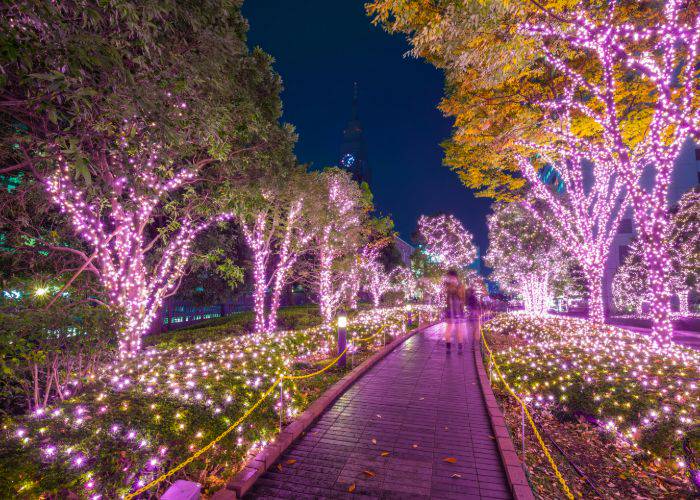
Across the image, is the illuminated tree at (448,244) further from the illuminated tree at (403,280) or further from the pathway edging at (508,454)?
A: the pathway edging at (508,454)

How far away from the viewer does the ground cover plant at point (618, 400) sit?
471 cm

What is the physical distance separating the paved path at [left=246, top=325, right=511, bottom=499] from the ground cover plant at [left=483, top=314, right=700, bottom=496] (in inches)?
38.4

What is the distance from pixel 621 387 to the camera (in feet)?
18.8

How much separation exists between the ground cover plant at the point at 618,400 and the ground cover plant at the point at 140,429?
4.17m

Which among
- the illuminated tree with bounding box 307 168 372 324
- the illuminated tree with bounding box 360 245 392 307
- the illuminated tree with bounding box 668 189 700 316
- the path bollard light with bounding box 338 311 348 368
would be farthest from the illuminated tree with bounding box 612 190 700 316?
the path bollard light with bounding box 338 311 348 368

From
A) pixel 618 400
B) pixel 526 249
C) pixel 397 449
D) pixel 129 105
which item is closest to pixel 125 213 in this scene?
pixel 129 105

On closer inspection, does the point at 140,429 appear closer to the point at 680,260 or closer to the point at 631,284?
the point at 680,260

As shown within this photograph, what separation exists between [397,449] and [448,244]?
33.0 metres

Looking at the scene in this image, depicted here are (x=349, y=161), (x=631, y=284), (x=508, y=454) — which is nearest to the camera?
(x=508, y=454)

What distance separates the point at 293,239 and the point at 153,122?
9.81 metres

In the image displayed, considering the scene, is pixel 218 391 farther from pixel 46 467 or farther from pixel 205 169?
pixel 205 169

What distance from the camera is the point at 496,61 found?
8695mm

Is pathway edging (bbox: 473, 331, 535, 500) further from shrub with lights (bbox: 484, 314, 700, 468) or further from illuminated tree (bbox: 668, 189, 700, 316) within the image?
illuminated tree (bbox: 668, 189, 700, 316)

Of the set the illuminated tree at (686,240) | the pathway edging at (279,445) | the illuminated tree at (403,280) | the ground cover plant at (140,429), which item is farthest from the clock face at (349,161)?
the ground cover plant at (140,429)
